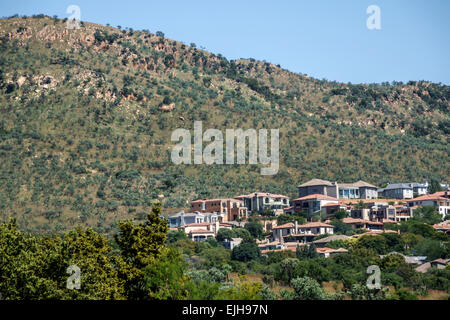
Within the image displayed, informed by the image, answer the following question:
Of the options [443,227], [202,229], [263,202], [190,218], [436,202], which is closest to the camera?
[443,227]

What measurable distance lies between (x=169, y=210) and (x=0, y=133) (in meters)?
30.5

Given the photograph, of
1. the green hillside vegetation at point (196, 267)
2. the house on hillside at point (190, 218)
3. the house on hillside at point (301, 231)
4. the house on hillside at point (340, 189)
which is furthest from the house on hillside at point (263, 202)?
the green hillside vegetation at point (196, 267)

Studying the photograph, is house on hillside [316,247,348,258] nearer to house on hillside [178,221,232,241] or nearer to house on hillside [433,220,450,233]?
house on hillside [433,220,450,233]

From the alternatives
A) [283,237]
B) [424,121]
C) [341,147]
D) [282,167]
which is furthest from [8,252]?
[424,121]

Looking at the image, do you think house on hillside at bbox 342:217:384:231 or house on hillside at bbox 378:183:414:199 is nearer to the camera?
house on hillside at bbox 342:217:384:231

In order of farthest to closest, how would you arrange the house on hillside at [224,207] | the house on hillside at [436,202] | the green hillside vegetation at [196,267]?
the house on hillside at [436,202], the house on hillside at [224,207], the green hillside vegetation at [196,267]

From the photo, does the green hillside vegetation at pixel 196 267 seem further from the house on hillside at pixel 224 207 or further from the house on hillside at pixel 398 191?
the house on hillside at pixel 398 191

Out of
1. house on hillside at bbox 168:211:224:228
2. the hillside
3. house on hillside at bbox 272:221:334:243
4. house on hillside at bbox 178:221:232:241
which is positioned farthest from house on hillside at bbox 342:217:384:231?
the hillside

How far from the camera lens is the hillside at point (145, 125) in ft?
361

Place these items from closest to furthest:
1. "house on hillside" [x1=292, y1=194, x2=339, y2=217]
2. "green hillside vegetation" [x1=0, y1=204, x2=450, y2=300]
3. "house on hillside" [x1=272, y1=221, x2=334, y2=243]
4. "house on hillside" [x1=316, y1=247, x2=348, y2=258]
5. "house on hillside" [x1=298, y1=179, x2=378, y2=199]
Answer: "green hillside vegetation" [x1=0, y1=204, x2=450, y2=300]
"house on hillside" [x1=316, y1=247, x2=348, y2=258]
"house on hillside" [x1=272, y1=221, x2=334, y2=243]
"house on hillside" [x1=292, y1=194, x2=339, y2=217]
"house on hillside" [x1=298, y1=179, x2=378, y2=199]

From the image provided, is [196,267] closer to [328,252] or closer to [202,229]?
[328,252]

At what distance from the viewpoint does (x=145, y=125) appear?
447ft

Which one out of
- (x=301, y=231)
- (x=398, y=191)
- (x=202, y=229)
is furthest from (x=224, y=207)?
(x=398, y=191)

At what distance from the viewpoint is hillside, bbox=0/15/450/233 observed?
110062mm
